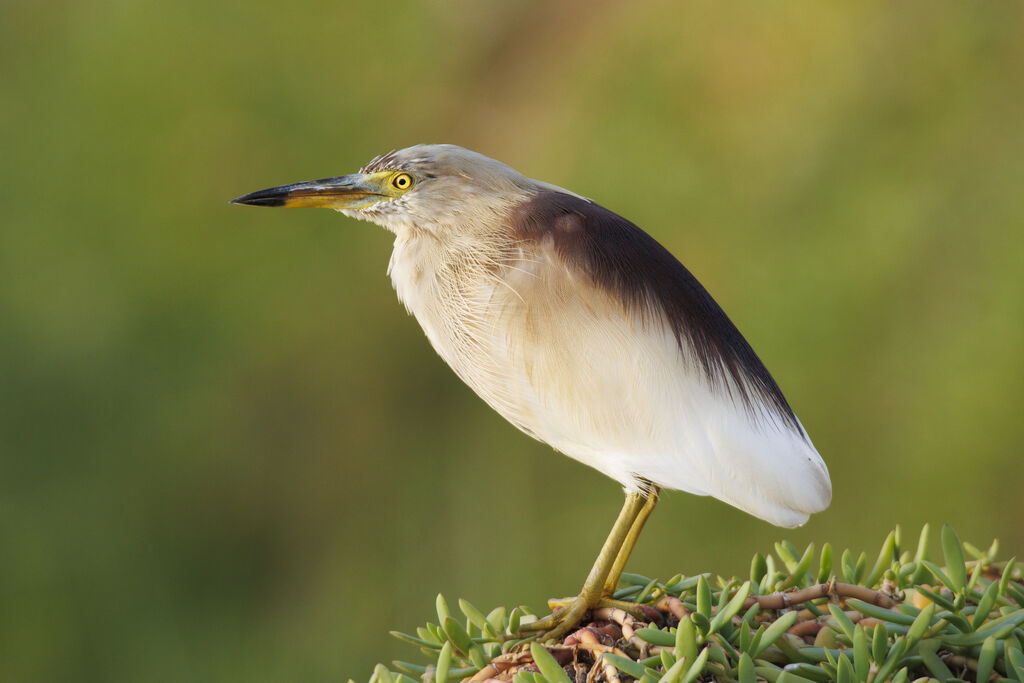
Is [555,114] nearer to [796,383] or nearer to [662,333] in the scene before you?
[796,383]

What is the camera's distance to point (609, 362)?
56 centimetres

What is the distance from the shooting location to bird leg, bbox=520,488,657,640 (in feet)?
1.76

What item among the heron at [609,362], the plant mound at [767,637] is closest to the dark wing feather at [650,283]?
the heron at [609,362]

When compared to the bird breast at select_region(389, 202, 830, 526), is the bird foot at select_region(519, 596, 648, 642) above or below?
below

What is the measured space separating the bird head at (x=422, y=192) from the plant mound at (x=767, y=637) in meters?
0.23

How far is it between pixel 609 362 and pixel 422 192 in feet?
0.50

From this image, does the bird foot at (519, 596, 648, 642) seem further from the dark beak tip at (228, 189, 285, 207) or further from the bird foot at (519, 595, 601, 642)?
the dark beak tip at (228, 189, 285, 207)

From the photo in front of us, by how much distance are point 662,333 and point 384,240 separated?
0.92 metres

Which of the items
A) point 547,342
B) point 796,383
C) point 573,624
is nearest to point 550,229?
point 547,342

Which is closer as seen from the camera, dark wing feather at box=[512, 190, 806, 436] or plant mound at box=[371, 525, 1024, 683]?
plant mound at box=[371, 525, 1024, 683]

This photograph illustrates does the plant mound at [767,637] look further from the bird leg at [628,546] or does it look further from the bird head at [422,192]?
the bird head at [422,192]

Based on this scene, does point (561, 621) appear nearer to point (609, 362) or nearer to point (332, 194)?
point (609, 362)

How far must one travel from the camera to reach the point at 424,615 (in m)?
1.42

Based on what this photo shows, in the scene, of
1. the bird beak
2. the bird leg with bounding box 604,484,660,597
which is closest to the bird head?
the bird beak
